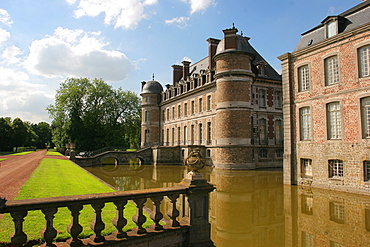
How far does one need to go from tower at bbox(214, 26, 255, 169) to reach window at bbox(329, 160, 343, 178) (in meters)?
9.59

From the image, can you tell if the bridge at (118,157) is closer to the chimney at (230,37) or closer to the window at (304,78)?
the chimney at (230,37)

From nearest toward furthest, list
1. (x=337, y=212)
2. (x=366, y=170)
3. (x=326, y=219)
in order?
(x=326, y=219) → (x=337, y=212) → (x=366, y=170)

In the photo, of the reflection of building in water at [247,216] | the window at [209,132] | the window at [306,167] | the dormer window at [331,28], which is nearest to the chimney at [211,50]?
the window at [209,132]

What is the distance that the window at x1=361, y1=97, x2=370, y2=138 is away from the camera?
1127 cm

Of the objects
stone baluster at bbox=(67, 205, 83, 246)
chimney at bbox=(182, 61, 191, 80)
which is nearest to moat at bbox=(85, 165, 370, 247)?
stone baluster at bbox=(67, 205, 83, 246)

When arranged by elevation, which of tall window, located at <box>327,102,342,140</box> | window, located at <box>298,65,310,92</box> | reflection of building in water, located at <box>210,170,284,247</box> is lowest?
reflection of building in water, located at <box>210,170,284,247</box>

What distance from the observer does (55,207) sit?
136 inches

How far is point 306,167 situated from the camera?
1407 cm

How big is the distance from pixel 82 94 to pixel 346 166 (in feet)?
113

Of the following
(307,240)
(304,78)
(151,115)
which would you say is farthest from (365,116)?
(151,115)

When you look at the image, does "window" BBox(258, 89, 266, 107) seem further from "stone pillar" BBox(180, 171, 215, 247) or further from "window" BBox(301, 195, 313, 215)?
"stone pillar" BBox(180, 171, 215, 247)

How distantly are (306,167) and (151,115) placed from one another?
A: 26650 millimetres

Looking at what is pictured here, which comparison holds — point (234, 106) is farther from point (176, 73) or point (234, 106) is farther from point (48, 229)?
point (48, 229)

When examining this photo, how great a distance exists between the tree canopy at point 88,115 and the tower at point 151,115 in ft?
12.1
